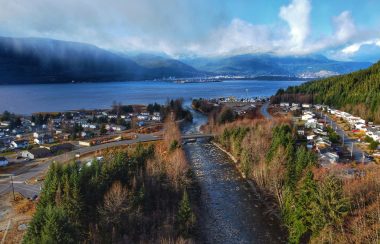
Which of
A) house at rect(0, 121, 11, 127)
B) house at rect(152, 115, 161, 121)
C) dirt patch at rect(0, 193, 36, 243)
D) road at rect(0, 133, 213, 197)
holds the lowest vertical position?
house at rect(0, 121, 11, 127)

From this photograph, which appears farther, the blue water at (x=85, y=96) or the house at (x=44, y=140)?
the blue water at (x=85, y=96)

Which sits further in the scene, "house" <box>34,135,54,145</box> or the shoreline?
"house" <box>34,135,54,145</box>

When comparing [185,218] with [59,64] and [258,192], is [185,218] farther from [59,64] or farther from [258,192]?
[59,64]

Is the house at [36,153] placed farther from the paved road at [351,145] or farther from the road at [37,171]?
the paved road at [351,145]

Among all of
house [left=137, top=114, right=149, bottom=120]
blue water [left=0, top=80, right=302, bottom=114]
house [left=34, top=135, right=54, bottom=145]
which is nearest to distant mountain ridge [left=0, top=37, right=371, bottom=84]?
blue water [left=0, top=80, right=302, bottom=114]

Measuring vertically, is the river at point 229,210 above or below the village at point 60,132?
above

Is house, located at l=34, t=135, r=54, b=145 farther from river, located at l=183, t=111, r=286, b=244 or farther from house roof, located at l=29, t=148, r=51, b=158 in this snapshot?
river, located at l=183, t=111, r=286, b=244

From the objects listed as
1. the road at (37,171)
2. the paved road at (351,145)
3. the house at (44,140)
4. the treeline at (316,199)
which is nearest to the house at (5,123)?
the house at (44,140)
